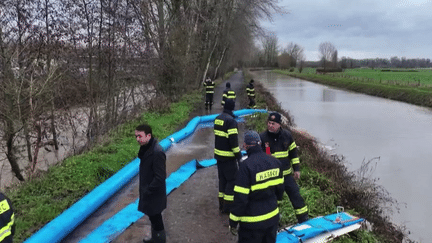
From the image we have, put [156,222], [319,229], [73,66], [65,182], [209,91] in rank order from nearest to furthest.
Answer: [156,222]
[319,229]
[65,182]
[73,66]
[209,91]

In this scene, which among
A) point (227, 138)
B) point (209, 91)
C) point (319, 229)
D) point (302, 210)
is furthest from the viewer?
point (209, 91)

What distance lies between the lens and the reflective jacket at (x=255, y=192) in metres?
3.42

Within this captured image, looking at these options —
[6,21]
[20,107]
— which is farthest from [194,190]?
[6,21]

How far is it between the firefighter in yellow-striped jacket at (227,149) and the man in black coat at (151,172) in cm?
140

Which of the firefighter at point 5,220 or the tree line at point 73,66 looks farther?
the tree line at point 73,66

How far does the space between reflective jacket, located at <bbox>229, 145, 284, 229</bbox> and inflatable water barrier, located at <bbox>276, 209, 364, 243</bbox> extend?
1336 mm

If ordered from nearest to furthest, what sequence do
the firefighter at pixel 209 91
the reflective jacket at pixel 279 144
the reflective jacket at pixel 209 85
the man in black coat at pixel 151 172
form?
the man in black coat at pixel 151 172 < the reflective jacket at pixel 279 144 < the reflective jacket at pixel 209 85 < the firefighter at pixel 209 91

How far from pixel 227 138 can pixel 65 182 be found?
11.9ft

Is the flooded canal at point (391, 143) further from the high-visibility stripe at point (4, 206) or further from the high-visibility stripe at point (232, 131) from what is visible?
the high-visibility stripe at point (4, 206)

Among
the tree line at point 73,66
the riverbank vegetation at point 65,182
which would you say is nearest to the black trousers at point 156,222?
the riverbank vegetation at point 65,182

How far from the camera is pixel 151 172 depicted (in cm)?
428

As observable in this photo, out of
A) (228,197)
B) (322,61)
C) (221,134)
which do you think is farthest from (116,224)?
(322,61)

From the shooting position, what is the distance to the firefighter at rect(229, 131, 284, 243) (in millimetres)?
3428

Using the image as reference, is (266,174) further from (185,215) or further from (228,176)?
(185,215)
